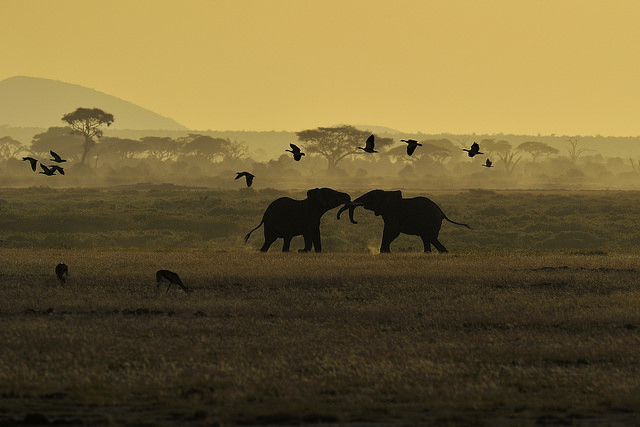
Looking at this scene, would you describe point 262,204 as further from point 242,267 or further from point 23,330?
point 23,330

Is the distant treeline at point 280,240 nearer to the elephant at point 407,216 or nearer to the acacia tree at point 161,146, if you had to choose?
the elephant at point 407,216

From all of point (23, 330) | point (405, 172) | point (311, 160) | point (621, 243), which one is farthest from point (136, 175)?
point (23, 330)

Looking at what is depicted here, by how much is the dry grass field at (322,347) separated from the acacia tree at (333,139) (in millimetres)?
107436

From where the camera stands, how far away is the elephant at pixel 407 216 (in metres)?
37.0

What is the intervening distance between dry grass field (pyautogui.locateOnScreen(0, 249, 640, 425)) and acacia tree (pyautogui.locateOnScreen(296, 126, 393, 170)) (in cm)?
10744

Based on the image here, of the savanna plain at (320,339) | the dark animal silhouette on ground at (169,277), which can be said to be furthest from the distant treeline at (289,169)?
the dark animal silhouette on ground at (169,277)

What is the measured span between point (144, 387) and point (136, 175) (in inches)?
5000

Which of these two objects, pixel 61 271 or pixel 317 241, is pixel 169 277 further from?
pixel 317 241

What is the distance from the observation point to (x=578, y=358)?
50.7ft

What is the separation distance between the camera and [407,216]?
37156 mm

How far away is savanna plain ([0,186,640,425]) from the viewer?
1227 cm

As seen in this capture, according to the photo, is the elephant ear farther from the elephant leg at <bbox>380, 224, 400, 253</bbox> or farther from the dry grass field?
the dry grass field

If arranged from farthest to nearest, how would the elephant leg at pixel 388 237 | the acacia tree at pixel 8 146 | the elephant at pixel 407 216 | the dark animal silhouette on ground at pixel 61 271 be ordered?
the acacia tree at pixel 8 146 < the elephant leg at pixel 388 237 < the elephant at pixel 407 216 < the dark animal silhouette on ground at pixel 61 271

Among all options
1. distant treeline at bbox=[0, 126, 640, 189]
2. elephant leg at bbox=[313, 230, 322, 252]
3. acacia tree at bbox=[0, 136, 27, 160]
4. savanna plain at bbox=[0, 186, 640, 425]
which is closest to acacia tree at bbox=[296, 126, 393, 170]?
distant treeline at bbox=[0, 126, 640, 189]
